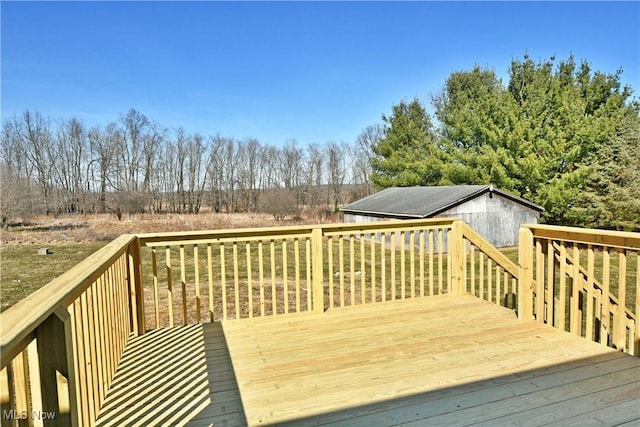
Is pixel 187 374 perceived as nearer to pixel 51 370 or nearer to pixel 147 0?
pixel 51 370

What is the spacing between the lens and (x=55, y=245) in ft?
51.3

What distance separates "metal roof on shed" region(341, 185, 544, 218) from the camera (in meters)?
13.8

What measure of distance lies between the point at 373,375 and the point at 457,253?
7.73 ft

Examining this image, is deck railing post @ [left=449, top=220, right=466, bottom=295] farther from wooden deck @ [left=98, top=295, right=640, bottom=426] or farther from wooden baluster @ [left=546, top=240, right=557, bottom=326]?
Answer: wooden baluster @ [left=546, top=240, right=557, bottom=326]

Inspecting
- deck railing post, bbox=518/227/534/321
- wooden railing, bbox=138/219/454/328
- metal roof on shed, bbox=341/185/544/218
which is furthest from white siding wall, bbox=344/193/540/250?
deck railing post, bbox=518/227/534/321

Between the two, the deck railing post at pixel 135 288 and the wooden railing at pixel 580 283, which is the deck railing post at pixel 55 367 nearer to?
the deck railing post at pixel 135 288

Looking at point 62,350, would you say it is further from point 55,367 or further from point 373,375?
point 373,375

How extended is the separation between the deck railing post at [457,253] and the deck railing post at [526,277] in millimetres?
845

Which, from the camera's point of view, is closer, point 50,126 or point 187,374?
point 187,374

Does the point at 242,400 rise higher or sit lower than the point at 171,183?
lower

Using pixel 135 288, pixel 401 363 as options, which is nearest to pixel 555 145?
pixel 401 363

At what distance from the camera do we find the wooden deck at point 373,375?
84.6 inches

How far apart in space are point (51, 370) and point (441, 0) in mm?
10130

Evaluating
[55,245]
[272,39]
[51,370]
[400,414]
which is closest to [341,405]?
[400,414]
